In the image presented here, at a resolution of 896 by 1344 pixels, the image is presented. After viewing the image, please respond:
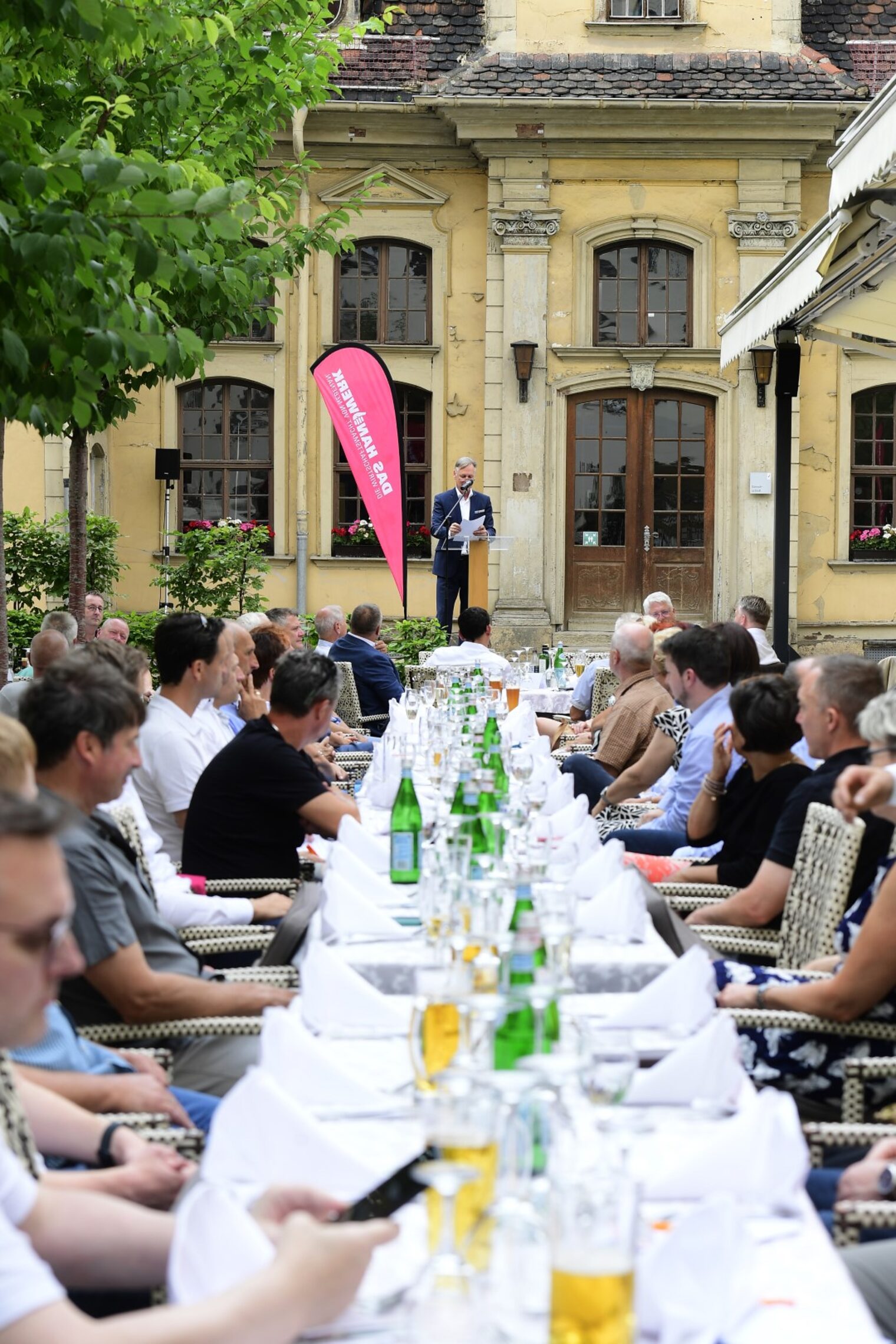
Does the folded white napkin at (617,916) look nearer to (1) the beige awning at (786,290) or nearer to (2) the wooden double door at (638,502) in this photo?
(1) the beige awning at (786,290)

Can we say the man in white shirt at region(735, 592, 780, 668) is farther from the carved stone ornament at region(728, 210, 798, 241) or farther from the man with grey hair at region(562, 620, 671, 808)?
the carved stone ornament at region(728, 210, 798, 241)

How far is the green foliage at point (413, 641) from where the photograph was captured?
14.9 m

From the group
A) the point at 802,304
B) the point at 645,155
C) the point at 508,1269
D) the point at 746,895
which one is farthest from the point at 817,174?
the point at 508,1269

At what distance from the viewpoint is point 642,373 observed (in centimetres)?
1734

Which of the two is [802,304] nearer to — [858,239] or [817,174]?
[858,239]

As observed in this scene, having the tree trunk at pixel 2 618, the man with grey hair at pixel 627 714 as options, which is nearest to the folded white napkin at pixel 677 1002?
the man with grey hair at pixel 627 714

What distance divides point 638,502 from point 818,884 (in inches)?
550

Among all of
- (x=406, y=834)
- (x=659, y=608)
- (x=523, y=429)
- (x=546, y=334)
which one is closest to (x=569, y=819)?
(x=406, y=834)

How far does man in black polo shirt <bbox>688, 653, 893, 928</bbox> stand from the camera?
13.5ft

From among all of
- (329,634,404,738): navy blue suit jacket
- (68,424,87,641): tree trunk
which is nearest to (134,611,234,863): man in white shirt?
(68,424,87,641): tree trunk

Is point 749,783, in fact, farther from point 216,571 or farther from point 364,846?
point 216,571

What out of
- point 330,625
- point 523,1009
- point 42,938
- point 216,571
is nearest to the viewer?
point 42,938

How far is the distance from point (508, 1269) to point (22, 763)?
1.20 metres

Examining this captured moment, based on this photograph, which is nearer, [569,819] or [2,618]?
[569,819]
